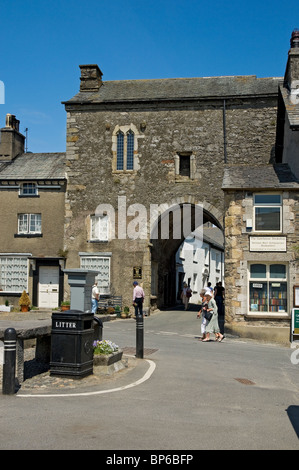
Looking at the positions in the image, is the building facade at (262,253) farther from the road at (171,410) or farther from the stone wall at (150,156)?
the stone wall at (150,156)

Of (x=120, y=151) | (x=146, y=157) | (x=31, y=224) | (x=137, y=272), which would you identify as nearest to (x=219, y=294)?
(x=137, y=272)

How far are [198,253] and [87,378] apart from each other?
1353 inches

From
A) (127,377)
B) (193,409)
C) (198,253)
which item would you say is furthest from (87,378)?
(198,253)

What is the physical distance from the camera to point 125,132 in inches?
960

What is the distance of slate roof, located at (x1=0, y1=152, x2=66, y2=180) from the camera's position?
81.9 feet

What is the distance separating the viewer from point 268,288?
16672 mm

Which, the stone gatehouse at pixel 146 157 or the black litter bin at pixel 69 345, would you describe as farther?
the stone gatehouse at pixel 146 157

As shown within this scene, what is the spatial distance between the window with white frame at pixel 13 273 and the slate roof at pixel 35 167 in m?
3.98

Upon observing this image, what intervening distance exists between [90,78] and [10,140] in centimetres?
539

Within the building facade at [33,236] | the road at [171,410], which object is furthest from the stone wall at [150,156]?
the road at [171,410]

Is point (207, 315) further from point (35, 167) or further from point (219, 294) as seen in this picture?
point (35, 167)

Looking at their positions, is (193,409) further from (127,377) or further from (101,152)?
(101,152)

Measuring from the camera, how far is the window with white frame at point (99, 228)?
24.2 meters

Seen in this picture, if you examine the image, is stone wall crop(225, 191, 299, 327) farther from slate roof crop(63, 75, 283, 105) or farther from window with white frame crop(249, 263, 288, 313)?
slate roof crop(63, 75, 283, 105)
